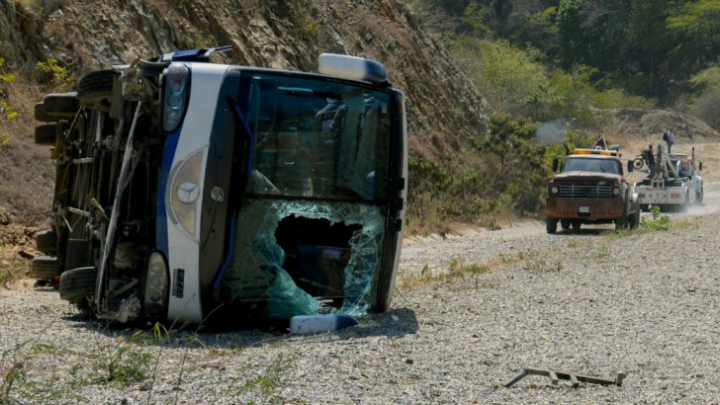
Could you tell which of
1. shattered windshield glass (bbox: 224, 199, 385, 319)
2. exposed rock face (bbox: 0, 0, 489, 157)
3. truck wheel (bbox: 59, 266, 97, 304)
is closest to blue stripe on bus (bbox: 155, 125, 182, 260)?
shattered windshield glass (bbox: 224, 199, 385, 319)

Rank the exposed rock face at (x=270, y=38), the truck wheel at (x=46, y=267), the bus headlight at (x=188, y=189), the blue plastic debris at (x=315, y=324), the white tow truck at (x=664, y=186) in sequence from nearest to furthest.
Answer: the bus headlight at (x=188, y=189) → the blue plastic debris at (x=315, y=324) → the truck wheel at (x=46, y=267) → the exposed rock face at (x=270, y=38) → the white tow truck at (x=664, y=186)

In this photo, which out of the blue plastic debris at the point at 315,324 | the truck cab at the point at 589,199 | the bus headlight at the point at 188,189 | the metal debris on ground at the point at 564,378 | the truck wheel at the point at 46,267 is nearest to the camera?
the metal debris on ground at the point at 564,378

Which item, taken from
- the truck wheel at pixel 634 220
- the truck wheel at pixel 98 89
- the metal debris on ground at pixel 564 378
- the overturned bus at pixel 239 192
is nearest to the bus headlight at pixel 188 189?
the overturned bus at pixel 239 192

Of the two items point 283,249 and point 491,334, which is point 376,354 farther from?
point 283,249

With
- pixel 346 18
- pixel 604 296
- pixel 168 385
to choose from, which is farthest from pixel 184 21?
pixel 168 385

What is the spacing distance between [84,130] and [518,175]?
25.5 metres

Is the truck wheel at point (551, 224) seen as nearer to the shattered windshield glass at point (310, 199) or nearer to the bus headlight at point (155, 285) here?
the shattered windshield glass at point (310, 199)

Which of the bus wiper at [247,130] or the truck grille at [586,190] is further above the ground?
→ the bus wiper at [247,130]

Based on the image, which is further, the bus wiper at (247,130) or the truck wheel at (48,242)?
the truck wheel at (48,242)

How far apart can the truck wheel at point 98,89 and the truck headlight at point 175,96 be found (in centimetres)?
91

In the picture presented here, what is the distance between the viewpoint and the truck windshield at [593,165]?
29.2 metres

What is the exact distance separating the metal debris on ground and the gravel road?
1.9 inches

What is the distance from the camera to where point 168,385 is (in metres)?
7.48

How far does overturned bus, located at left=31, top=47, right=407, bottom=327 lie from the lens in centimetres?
999
